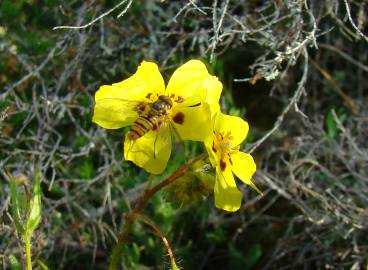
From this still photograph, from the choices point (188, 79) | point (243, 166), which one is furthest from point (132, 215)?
point (188, 79)

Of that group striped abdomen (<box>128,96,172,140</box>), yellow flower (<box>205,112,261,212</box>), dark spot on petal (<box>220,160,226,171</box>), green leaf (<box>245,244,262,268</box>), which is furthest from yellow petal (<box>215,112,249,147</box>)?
green leaf (<box>245,244,262,268</box>)

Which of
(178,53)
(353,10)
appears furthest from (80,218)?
(353,10)

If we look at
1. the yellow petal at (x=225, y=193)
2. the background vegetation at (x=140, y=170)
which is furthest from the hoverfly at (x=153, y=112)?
the background vegetation at (x=140, y=170)

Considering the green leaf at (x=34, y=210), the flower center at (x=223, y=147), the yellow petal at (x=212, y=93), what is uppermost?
the yellow petal at (x=212, y=93)

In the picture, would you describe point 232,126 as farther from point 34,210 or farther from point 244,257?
point 244,257

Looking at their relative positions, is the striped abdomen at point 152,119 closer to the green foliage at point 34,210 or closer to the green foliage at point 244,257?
the green foliage at point 34,210

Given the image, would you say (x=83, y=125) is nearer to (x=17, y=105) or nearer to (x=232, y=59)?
(x=17, y=105)
